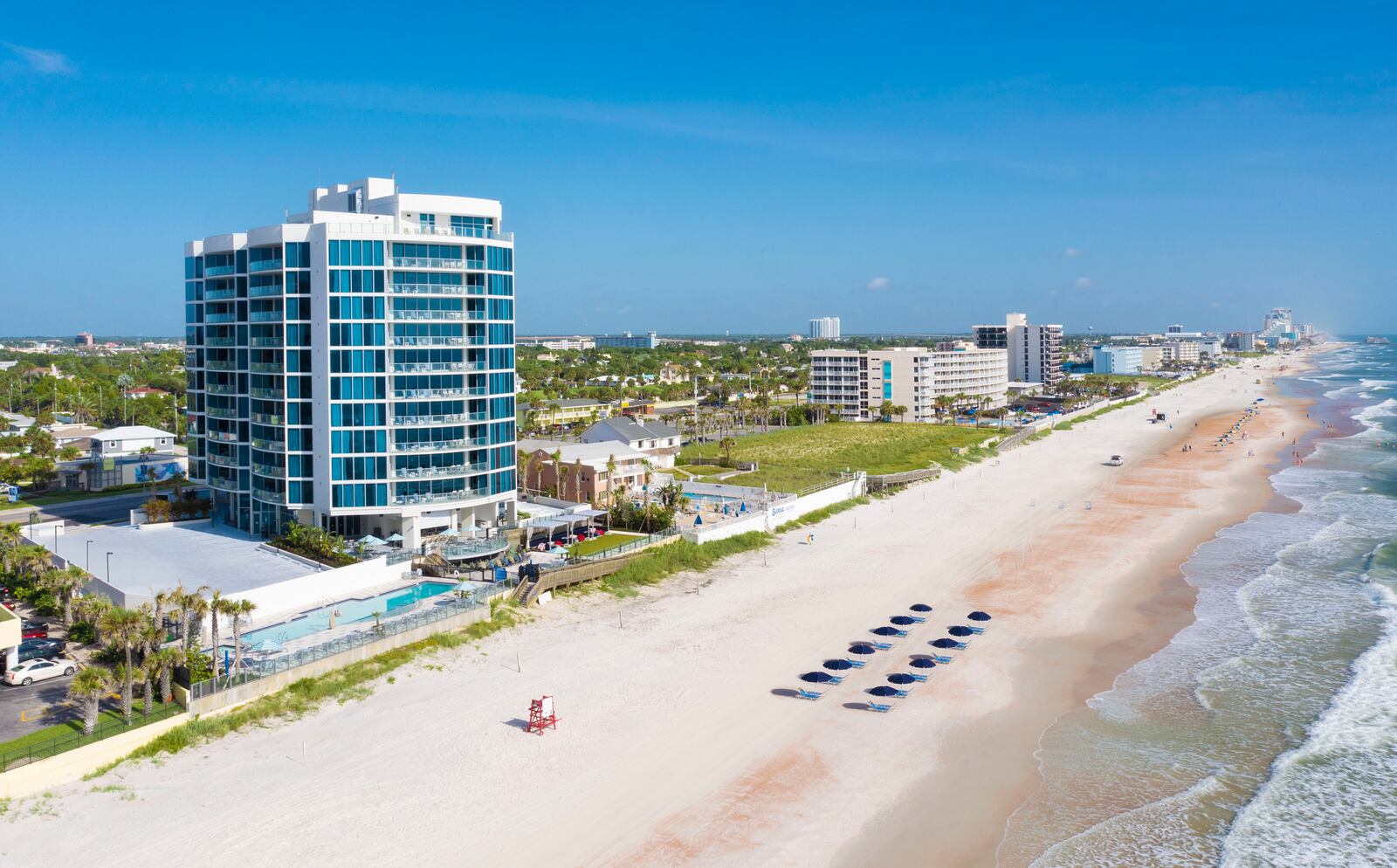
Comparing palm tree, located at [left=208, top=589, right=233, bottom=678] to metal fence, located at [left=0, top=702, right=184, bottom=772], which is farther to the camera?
palm tree, located at [left=208, top=589, right=233, bottom=678]

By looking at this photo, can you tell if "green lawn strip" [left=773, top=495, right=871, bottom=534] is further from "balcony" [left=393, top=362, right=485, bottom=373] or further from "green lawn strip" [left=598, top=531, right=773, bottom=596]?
"balcony" [left=393, top=362, right=485, bottom=373]

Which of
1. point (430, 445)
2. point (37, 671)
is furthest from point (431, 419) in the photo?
point (37, 671)

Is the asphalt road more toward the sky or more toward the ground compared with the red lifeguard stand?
more toward the sky

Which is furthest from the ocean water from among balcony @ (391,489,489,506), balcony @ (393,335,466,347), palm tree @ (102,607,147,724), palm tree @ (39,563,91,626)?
palm tree @ (39,563,91,626)

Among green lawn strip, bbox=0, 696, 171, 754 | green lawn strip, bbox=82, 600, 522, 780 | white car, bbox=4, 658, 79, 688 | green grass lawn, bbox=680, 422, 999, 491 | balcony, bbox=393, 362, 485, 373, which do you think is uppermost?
balcony, bbox=393, 362, 485, 373

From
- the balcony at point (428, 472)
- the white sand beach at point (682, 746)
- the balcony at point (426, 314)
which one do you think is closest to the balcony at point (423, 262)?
the balcony at point (426, 314)

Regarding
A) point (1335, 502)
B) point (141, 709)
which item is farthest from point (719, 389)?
point (141, 709)

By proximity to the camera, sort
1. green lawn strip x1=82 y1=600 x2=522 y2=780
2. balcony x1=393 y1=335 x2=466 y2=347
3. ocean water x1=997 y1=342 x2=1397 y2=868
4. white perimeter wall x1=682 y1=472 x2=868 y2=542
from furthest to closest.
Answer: white perimeter wall x1=682 y1=472 x2=868 y2=542
balcony x1=393 y1=335 x2=466 y2=347
green lawn strip x1=82 y1=600 x2=522 y2=780
ocean water x1=997 y1=342 x2=1397 y2=868

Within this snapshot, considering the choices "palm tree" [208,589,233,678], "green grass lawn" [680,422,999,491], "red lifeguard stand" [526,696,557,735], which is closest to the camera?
"palm tree" [208,589,233,678]

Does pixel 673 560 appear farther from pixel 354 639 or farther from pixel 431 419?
pixel 354 639
